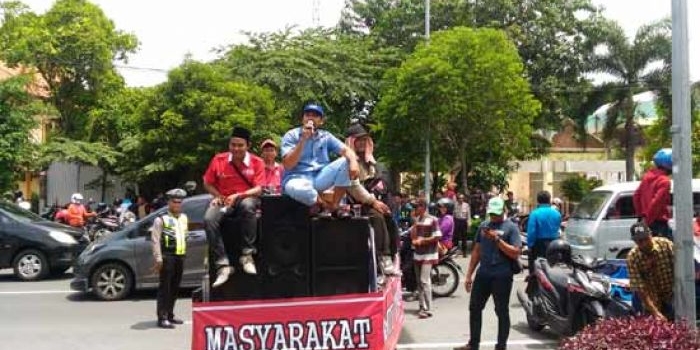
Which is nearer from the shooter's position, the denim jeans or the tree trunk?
the denim jeans

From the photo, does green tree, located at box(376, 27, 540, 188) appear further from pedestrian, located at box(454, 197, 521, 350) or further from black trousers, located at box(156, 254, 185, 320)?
pedestrian, located at box(454, 197, 521, 350)

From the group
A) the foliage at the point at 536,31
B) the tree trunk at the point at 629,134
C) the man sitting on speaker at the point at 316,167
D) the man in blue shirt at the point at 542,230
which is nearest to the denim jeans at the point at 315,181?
the man sitting on speaker at the point at 316,167

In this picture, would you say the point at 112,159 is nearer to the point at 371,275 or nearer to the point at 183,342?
the point at 183,342

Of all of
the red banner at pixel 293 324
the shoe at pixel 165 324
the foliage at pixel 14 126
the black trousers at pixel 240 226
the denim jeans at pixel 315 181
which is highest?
the foliage at pixel 14 126

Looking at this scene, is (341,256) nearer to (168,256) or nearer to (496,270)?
(496,270)

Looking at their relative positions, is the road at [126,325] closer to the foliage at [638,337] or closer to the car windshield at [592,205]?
the car windshield at [592,205]

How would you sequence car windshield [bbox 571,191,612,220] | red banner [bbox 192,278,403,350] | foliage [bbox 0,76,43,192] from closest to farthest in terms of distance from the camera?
1. red banner [bbox 192,278,403,350]
2. car windshield [bbox 571,191,612,220]
3. foliage [bbox 0,76,43,192]

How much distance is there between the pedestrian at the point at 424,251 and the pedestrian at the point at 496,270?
2686 mm

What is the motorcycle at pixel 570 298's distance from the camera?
26.0ft

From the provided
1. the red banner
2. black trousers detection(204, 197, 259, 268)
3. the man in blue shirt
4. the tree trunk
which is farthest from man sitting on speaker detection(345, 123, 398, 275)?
the tree trunk

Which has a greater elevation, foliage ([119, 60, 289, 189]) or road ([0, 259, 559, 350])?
foliage ([119, 60, 289, 189])

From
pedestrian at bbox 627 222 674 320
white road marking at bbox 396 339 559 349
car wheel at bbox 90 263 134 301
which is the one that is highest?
pedestrian at bbox 627 222 674 320

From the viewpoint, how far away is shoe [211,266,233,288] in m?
6.11

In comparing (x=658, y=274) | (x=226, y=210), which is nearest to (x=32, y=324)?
(x=226, y=210)
